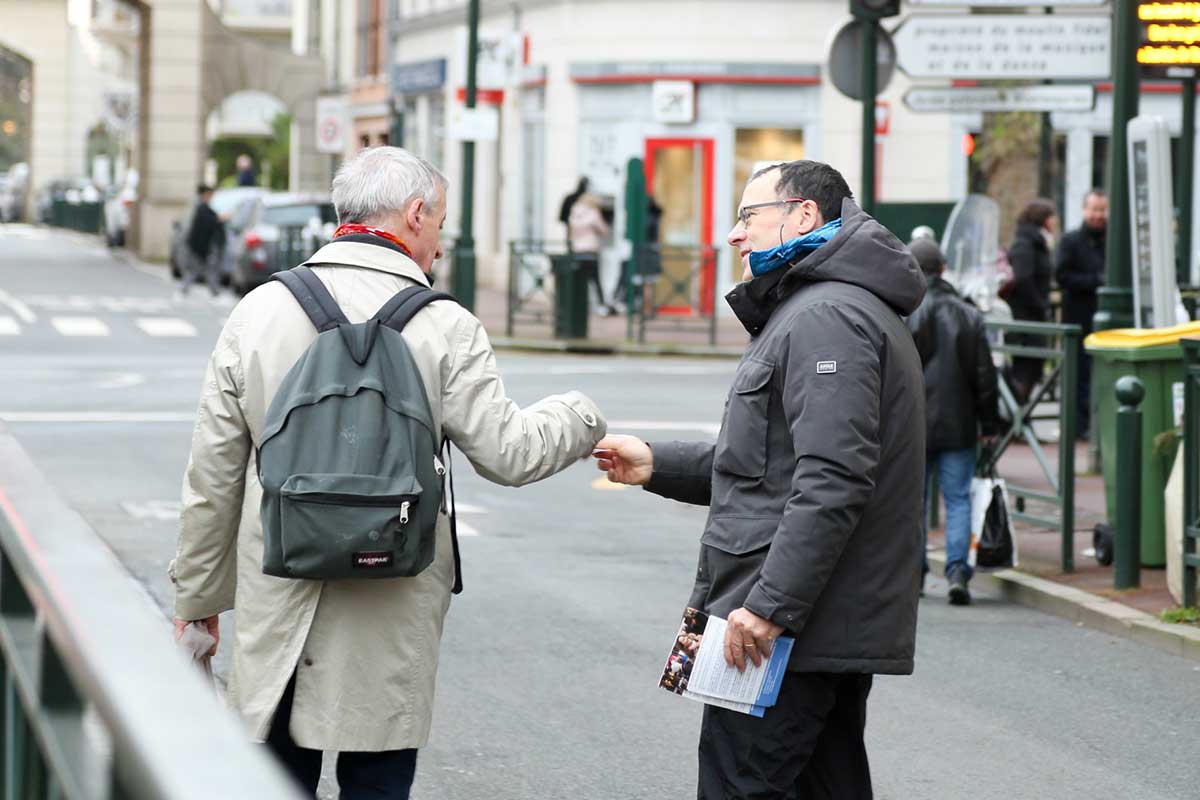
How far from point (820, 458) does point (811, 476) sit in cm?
4

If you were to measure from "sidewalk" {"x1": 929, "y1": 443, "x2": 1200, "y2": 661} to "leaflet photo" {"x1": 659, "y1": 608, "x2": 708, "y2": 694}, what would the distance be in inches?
173

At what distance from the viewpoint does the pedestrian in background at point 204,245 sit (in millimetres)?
32625

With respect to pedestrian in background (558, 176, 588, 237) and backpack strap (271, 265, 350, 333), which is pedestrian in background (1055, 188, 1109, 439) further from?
pedestrian in background (558, 176, 588, 237)

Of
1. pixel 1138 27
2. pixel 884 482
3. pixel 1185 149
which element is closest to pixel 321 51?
pixel 1185 149

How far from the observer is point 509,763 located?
20.4 ft

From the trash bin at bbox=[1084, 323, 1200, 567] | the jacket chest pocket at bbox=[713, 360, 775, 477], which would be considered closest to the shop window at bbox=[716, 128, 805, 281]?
the trash bin at bbox=[1084, 323, 1200, 567]

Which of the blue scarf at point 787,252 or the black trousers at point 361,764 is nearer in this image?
the black trousers at point 361,764

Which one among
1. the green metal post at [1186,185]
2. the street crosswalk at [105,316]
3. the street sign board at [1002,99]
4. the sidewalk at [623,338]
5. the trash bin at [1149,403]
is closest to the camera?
the trash bin at [1149,403]

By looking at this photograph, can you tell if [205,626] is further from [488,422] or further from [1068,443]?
[1068,443]

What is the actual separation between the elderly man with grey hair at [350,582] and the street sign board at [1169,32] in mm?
8774

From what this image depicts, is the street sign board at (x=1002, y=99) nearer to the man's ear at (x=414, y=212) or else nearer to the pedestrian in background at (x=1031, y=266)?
the pedestrian in background at (x=1031, y=266)

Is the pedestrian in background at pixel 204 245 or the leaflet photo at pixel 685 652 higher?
the pedestrian in background at pixel 204 245

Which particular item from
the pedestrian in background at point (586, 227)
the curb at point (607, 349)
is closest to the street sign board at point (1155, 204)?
the curb at point (607, 349)

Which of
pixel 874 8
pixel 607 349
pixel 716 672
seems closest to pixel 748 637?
pixel 716 672
